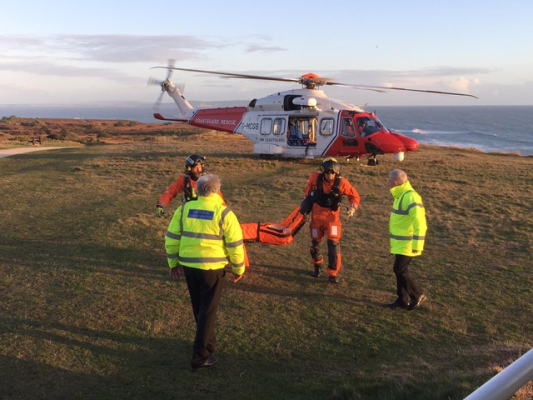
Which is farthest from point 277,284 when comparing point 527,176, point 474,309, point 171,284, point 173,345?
point 527,176

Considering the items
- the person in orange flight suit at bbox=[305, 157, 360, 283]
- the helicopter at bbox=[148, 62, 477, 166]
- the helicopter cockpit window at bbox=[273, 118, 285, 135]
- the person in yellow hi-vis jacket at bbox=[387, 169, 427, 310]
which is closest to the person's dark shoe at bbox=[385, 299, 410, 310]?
the person in yellow hi-vis jacket at bbox=[387, 169, 427, 310]

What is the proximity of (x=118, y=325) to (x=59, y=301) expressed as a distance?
124 cm

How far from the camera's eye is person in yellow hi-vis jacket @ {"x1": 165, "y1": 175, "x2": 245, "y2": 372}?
180 inches

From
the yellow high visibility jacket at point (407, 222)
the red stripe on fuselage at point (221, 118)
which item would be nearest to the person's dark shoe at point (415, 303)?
the yellow high visibility jacket at point (407, 222)

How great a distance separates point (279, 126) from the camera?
19.9m

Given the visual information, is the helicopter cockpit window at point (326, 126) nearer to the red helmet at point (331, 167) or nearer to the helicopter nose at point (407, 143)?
the helicopter nose at point (407, 143)

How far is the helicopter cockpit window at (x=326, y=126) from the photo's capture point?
18.8m

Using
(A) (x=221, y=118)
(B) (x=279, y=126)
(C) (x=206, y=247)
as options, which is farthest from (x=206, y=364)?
(A) (x=221, y=118)

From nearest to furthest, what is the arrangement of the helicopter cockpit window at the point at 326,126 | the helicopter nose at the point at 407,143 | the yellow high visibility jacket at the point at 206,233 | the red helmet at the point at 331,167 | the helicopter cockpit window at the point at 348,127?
the yellow high visibility jacket at the point at 206,233 → the red helmet at the point at 331,167 → the helicopter nose at the point at 407,143 → the helicopter cockpit window at the point at 348,127 → the helicopter cockpit window at the point at 326,126

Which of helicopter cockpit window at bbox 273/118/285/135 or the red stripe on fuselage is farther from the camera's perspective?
the red stripe on fuselage

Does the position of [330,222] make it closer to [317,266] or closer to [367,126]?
[317,266]

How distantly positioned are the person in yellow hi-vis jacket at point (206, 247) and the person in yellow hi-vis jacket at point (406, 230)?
2.40m

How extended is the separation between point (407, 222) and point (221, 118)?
1698cm

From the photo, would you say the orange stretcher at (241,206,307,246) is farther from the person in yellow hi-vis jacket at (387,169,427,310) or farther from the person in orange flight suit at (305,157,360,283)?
the person in yellow hi-vis jacket at (387,169,427,310)
